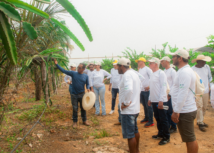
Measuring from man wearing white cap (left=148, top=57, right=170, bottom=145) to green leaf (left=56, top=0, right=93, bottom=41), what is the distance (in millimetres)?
1918

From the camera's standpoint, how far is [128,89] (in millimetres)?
2584

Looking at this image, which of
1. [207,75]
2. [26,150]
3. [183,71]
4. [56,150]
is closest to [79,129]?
[56,150]

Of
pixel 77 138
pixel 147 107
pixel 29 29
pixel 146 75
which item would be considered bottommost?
pixel 77 138

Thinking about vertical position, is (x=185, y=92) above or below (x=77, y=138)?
above

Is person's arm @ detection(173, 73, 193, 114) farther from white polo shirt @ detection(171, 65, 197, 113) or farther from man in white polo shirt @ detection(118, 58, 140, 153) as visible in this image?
man in white polo shirt @ detection(118, 58, 140, 153)

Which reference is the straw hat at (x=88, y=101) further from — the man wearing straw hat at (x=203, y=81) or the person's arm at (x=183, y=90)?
the man wearing straw hat at (x=203, y=81)

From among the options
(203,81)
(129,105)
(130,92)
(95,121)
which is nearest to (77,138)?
(95,121)

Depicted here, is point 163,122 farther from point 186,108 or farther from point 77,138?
point 77,138

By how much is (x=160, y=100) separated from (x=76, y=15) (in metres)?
2.48

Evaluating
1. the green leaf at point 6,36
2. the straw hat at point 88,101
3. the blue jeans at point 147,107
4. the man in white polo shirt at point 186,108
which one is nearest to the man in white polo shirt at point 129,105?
the man in white polo shirt at point 186,108

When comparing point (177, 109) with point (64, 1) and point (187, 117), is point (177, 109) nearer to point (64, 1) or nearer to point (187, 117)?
point (187, 117)

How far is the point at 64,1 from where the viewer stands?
2.20 m

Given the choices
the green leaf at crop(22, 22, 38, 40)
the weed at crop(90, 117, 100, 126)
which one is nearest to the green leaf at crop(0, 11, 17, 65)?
the green leaf at crop(22, 22, 38, 40)

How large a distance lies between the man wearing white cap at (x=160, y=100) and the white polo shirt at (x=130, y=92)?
3.10 ft
